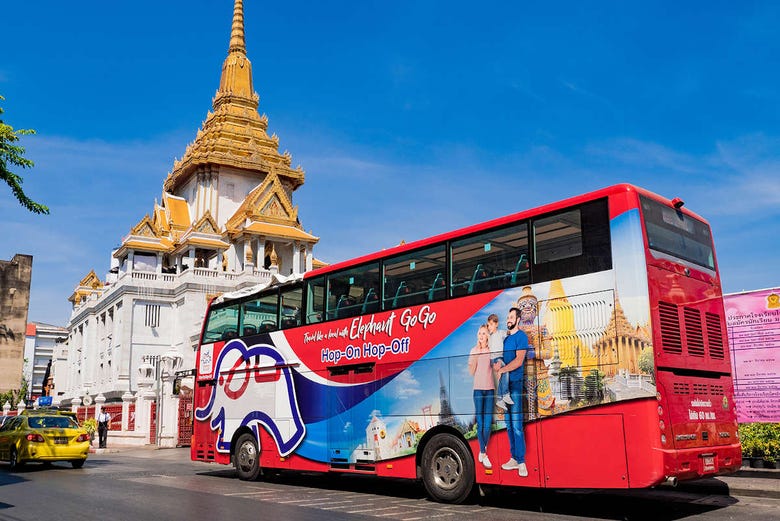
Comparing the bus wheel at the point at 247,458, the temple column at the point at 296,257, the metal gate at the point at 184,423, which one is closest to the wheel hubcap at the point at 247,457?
the bus wheel at the point at 247,458

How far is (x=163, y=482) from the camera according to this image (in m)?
14.1

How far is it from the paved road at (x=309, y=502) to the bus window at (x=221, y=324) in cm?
315

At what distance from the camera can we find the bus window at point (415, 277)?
1144 cm

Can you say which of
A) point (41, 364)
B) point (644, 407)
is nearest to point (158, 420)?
point (644, 407)

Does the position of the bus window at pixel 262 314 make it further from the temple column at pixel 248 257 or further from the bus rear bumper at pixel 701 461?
the temple column at pixel 248 257

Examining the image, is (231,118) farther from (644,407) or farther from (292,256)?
(644,407)

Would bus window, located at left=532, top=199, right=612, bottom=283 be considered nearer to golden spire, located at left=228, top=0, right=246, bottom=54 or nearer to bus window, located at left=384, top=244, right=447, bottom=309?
bus window, located at left=384, top=244, right=447, bottom=309

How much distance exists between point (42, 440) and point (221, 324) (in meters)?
5.75

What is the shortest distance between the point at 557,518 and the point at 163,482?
27.3 feet

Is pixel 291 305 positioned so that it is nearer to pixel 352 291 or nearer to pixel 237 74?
pixel 352 291

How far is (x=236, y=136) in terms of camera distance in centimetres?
5319

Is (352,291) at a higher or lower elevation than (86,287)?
lower

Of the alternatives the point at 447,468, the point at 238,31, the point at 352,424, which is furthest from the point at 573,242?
the point at 238,31

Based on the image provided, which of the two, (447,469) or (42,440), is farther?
(42,440)
